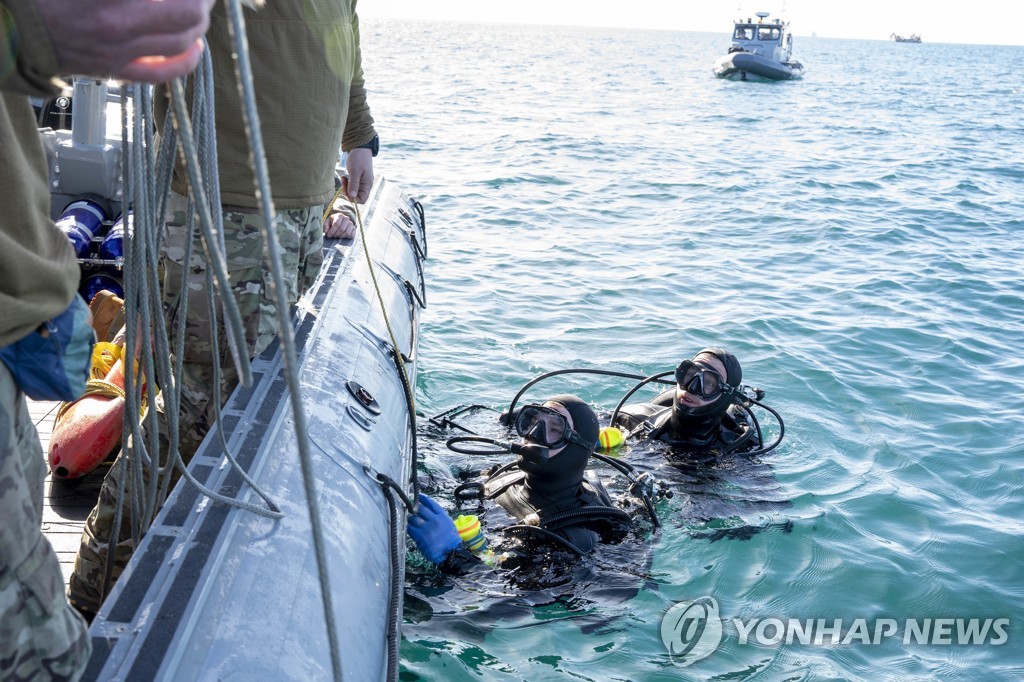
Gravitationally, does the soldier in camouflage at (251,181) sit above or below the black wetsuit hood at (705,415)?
above

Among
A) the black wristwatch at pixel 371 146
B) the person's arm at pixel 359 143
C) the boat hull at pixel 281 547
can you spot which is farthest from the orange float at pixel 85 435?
the black wristwatch at pixel 371 146

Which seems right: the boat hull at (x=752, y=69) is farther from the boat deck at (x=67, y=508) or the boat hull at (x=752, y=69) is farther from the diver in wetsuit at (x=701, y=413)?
the boat deck at (x=67, y=508)

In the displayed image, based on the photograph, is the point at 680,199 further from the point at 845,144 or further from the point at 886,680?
the point at 886,680

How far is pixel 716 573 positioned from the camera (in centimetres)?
438

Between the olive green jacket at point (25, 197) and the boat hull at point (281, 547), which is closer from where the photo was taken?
the olive green jacket at point (25, 197)

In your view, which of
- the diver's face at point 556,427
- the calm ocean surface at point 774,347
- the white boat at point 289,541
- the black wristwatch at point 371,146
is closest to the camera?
the white boat at point 289,541

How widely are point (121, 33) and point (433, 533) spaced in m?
2.69

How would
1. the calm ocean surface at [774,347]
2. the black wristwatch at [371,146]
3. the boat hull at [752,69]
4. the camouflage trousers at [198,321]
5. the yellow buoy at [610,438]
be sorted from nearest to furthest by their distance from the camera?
the camouflage trousers at [198,321]
the black wristwatch at [371,146]
the calm ocean surface at [774,347]
the yellow buoy at [610,438]
the boat hull at [752,69]

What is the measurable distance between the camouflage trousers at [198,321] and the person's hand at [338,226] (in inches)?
81.8

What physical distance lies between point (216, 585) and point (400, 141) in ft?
51.9

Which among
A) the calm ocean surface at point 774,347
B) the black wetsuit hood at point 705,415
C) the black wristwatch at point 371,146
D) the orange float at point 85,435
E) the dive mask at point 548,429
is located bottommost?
the calm ocean surface at point 774,347

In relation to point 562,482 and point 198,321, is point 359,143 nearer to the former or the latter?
point 198,321

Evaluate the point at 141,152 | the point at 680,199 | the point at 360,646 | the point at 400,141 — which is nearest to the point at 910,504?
the point at 360,646

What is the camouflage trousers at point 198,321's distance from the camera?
268 cm
